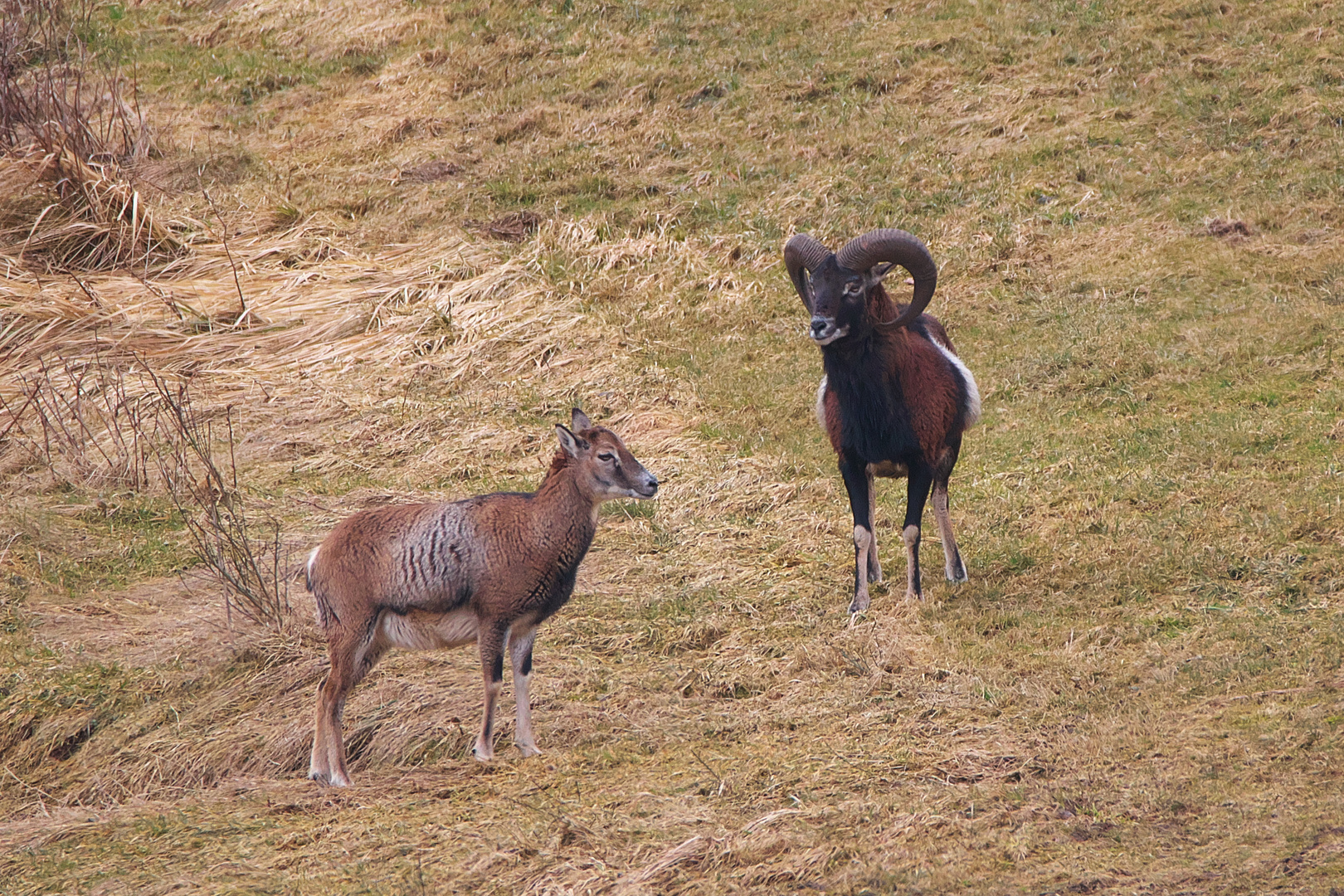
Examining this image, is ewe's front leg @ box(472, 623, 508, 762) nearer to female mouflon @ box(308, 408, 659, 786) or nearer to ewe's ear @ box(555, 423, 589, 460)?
female mouflon @ box(308, 408, 659, 786)

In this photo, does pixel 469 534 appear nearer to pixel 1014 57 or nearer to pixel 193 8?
pixel 1014 57

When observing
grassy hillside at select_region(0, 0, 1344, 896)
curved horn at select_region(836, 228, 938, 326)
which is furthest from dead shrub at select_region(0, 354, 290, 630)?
curved horn at select_region(836, 228, 938, 326)

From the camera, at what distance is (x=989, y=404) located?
40.8 feet

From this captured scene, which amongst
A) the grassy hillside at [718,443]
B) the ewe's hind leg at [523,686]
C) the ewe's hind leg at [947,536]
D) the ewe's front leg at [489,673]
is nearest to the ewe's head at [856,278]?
the ewe's hind leg at [947,536]

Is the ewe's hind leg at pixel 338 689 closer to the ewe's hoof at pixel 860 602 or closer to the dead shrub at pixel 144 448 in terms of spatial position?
the dead shrub at pixel 144 448

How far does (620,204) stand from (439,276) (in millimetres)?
2648

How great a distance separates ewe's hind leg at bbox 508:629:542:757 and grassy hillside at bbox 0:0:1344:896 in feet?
0.35

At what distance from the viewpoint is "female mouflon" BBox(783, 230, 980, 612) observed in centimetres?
903

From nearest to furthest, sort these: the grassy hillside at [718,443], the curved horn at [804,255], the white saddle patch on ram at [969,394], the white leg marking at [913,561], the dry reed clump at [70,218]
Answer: the grassy hillside at [718,443], the white leg marking at [913,561], the curved horn at [804,255], the white saddle patch on ram at [969,394], the dry reed clump at [70,218]

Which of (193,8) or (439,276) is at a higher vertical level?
(193,8)

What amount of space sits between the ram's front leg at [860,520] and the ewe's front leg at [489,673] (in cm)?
263

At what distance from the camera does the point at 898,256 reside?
9023 mm

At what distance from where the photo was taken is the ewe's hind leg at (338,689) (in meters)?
7.18

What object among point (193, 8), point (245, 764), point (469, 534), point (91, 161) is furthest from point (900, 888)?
point (193, 8)
